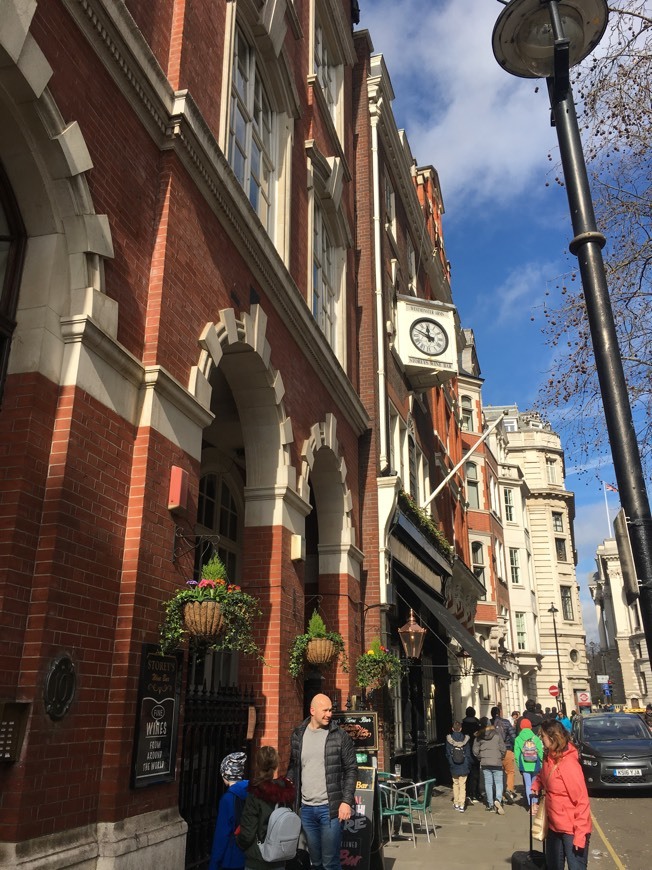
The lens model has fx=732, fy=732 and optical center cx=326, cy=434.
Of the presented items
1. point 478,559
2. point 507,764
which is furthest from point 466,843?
point 478,559

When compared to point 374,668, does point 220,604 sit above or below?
above

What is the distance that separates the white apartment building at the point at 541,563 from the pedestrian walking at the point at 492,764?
35.9 meters

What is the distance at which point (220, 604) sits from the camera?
5.80 meters

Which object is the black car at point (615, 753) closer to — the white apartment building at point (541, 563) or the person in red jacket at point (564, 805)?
the person in red jacket at point (564, 805)

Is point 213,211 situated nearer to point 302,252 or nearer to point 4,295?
point 4,295

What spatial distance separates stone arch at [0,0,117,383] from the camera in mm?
4953

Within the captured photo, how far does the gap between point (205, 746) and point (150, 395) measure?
3.44 metres

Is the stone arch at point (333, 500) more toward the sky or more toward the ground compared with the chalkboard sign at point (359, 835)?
more toward the sky

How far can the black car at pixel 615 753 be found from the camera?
14914 mm

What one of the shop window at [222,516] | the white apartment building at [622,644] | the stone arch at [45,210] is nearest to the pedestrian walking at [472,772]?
the shop window at [222,516]

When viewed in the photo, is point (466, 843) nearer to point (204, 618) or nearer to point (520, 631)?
point (204, 618)

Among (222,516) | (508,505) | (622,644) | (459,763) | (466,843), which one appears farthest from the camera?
(622,644)

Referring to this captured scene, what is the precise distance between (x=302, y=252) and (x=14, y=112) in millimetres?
6592

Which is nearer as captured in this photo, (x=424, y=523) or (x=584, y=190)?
(x=584, y=190)
